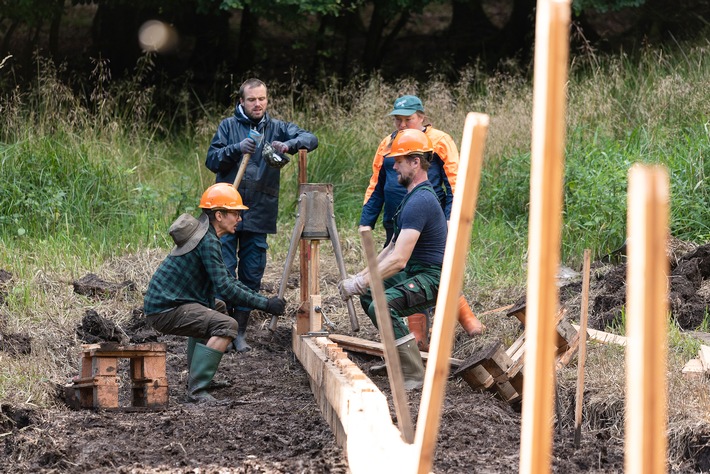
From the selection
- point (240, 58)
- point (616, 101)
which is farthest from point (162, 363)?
point (240, 58)

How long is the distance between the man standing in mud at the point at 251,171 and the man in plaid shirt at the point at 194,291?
1260 mm

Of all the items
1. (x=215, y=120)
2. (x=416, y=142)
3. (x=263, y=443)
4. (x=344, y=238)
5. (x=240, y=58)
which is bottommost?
(x=263, y=443)

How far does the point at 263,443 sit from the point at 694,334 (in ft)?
10.4

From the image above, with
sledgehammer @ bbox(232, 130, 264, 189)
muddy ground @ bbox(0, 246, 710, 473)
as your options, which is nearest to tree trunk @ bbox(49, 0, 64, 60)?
sledgehammer @ bbox(232, 130, 264, 189)

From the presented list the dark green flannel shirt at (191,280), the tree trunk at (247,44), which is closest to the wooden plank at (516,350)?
the dark green flannel shirt at (191,280)

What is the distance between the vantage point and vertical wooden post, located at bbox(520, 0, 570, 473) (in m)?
1.40

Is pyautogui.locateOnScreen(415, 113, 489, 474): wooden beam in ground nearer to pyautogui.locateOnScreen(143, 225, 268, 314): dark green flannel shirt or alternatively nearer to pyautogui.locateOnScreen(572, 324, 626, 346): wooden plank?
pyautogui.locateOnScreen(143, 225, 268, 314): dark green flannel shirt

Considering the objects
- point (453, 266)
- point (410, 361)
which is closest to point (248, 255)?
point (410, 361)

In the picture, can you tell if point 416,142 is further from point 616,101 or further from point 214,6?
point 214,6

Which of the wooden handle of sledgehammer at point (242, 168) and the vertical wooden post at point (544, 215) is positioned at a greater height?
the wooden handle of sledgehammer at point (242, 168)

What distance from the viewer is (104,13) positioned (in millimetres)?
15719

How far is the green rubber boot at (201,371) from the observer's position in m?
6.05

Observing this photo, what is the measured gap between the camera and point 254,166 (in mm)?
7598

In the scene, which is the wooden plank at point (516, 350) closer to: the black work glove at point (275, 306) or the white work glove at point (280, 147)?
the black work glove at point (275, 306)
